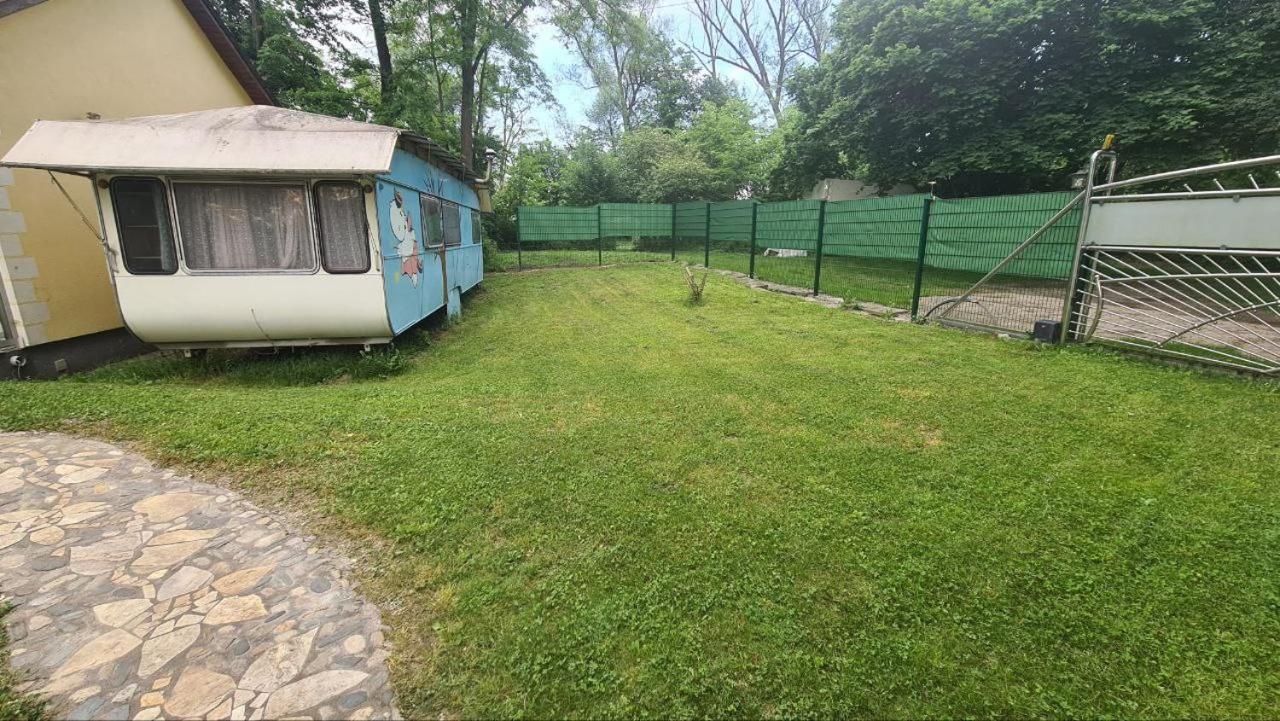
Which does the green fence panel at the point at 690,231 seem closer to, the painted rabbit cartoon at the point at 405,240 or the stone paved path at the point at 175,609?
the painted rabbit cartoon at the point at 405,240

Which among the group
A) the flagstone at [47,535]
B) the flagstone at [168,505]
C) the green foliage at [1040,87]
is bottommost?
the flagstone at [47,535]

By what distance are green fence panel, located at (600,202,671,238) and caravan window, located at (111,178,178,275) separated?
12403mm

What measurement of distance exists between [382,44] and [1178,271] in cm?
1925

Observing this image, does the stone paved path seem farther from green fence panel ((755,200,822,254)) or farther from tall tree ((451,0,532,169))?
tall tree ((451,0,532,169))

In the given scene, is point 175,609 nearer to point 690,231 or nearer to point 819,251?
point 819,251

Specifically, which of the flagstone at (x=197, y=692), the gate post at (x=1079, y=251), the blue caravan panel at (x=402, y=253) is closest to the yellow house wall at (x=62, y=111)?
the blue caravan panel at (x=402, y=253)

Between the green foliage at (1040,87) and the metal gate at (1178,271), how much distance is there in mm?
8846

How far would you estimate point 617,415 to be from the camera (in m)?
4.11

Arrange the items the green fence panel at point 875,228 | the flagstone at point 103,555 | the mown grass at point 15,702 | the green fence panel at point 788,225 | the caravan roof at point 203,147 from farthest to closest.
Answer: the green fence panel at point 788,225 → the green fence panel at point 875,228 → the caravan roof at point 203,147 → the flagstone at point 103,555 → the mown grass at point 15,702

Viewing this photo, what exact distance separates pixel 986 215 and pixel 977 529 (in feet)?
18.4

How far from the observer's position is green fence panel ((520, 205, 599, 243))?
53.7 ft

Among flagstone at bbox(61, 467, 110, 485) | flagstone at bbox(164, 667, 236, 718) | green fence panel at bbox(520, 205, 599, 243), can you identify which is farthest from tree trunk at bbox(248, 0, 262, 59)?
flagstone at bbox(164, 667, 236, 718)

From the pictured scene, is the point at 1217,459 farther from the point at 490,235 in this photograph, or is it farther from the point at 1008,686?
the point at 490,235

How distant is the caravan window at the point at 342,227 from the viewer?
17.5 ft
